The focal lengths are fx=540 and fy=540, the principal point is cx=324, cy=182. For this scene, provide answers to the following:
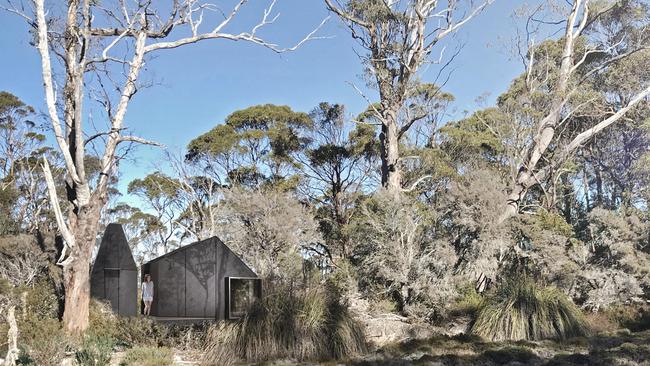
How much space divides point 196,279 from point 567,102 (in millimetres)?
16546

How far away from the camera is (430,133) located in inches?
977

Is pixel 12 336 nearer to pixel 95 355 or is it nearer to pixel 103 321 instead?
pixel 95 355

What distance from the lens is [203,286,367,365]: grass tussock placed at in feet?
22.5

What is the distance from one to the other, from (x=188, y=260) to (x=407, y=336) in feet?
14.0

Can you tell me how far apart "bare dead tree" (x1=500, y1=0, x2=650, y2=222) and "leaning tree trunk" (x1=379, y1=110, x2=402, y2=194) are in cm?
341

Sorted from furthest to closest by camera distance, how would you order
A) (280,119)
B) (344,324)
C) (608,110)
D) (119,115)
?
(280,119) < (608,110) < (119,115) < (344,324)

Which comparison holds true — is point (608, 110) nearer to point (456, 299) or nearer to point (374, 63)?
point (374, 63)

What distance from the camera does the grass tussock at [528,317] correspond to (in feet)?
28.8

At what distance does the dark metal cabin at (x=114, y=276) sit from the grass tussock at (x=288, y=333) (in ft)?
11.1

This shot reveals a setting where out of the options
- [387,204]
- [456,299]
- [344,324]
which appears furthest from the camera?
[387,204]

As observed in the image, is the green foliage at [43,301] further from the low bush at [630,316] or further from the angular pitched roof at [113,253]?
the low bush at [630,316]

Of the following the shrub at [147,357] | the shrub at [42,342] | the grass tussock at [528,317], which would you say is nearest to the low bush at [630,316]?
the grass tussock at [528,317]

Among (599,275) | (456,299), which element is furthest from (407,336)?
(599,275)

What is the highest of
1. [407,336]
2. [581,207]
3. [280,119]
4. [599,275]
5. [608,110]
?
[280,119]
